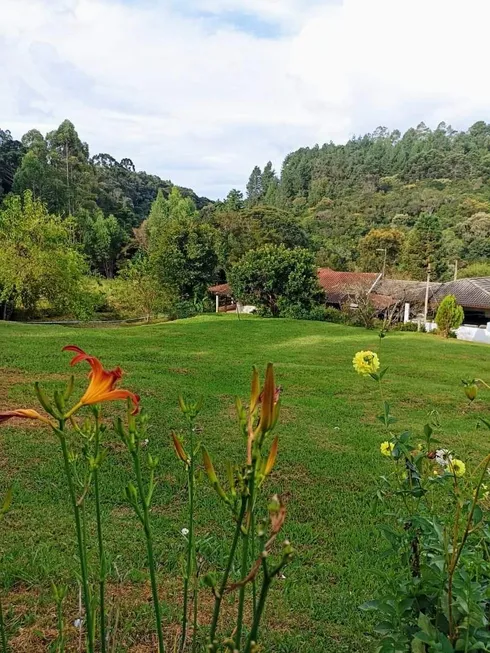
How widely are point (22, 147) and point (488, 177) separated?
108ft

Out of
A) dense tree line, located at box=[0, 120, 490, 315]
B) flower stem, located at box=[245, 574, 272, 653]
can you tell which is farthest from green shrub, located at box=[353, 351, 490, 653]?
dense tree line, located at box=[0, 120, 490, 315]

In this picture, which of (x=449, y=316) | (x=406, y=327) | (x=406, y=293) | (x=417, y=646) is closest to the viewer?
(x=417, y=646)

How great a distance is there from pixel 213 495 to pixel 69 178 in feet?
110

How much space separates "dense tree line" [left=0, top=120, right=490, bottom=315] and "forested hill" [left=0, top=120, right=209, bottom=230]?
0.33ft

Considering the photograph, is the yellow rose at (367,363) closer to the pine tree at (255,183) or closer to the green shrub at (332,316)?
the green shrub at (332,316)

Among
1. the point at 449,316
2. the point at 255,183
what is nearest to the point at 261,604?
the point at 449,316

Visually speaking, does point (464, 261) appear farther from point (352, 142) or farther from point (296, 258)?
point (352, 142)

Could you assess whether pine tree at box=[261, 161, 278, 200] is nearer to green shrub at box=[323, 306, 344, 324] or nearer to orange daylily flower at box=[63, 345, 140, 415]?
green shrub at box=[323, 306, 344, 324]

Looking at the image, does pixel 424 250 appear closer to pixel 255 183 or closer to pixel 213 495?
pixel 213 495

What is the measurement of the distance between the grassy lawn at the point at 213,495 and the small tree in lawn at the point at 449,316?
5.84 meters

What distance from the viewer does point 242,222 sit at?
23.8 m

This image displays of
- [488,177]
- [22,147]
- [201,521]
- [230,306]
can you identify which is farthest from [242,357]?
[488,177]

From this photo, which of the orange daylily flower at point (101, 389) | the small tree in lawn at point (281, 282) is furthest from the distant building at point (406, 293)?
the orange daylily flower at point (101, 389)

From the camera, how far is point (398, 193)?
3772cm
